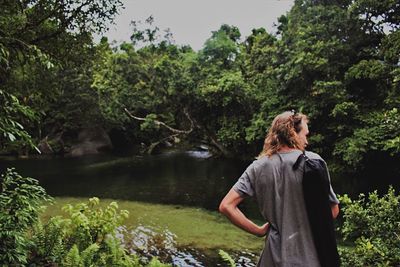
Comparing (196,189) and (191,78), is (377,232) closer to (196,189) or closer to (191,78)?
(196,189)

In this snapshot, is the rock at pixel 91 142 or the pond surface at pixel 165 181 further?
the rock at pixel 91 142

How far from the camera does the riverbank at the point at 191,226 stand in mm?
8977

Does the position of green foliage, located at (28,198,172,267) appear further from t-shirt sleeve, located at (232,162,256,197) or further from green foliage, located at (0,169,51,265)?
t-shirt sleeve, located at (232,162,256,197)

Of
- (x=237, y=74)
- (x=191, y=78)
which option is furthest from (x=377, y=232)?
(x=191, y=78)

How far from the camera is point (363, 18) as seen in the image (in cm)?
1638

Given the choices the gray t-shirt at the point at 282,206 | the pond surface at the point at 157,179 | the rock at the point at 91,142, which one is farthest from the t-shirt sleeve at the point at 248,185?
the rock at the point at 91,142

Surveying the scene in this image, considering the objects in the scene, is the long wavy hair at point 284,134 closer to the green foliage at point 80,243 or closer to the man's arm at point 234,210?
the man's arm at point 234,210

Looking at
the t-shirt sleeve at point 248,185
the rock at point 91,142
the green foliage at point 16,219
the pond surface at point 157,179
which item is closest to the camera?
the t-shirt sleeve at point 248,185

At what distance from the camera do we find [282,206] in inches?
89.7

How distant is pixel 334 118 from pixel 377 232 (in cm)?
1184

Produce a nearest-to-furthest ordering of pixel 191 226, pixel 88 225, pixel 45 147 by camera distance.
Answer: pixel 88 225 < pixel 191 226 < pixel 45 147

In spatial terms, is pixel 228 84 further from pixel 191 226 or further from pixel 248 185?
pixel 248 185

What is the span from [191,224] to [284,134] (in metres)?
8.96

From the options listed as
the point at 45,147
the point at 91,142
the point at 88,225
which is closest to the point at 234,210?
the point at 88,225
